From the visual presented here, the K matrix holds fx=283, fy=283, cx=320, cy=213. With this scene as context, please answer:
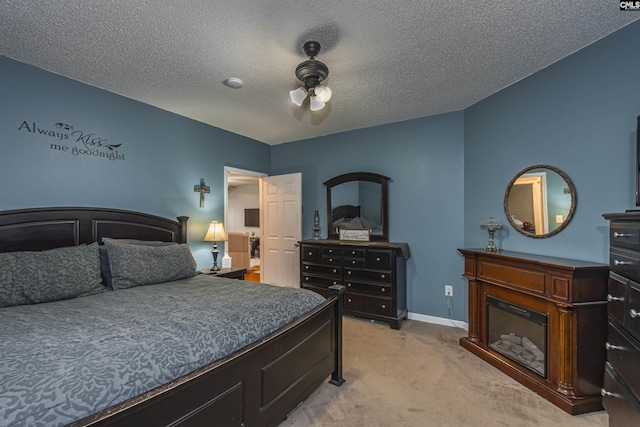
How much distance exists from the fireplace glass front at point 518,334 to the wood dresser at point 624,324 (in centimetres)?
55

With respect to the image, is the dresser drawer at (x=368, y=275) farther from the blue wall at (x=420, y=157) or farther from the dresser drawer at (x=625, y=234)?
the dresser drawer at (x=625, y=234)

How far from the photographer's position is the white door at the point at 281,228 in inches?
178

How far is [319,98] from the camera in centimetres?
214

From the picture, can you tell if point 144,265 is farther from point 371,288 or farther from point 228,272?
point 371,288

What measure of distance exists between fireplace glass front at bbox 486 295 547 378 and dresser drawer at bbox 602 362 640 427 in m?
0.52

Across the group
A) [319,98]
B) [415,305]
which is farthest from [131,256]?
[415,305]

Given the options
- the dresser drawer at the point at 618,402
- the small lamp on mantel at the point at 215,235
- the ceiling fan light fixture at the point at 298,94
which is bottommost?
the dresser drawer at the point at 618,402

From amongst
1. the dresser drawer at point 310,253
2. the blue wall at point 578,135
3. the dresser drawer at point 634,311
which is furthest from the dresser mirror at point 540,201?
the dresser drawer at point 310,253

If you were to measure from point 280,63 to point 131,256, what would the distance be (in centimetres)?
206

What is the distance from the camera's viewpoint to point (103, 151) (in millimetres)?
2820

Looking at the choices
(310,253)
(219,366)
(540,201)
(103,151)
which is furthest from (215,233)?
(540,201)

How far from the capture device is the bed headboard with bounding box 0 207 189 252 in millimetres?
2234

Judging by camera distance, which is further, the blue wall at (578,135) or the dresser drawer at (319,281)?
the dresser drawer at (319,281)

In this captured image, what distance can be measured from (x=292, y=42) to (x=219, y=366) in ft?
6.91
